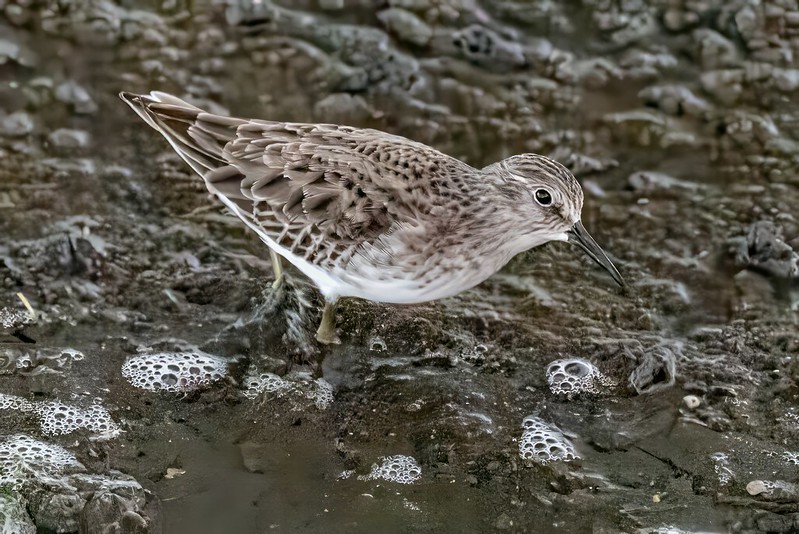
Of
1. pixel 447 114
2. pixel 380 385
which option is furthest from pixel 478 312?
pixel 447 114

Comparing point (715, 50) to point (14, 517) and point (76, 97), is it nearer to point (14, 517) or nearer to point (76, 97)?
point (76, 97)

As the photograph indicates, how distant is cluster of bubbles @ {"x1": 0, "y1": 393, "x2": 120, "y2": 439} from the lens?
4.15 meters

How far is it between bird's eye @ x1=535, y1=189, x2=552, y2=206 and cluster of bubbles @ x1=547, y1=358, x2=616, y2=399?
0.89 meters

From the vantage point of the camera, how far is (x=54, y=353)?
14.8 feet

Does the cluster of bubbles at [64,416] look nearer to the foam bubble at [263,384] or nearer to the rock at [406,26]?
the foam bubble at [263,384]

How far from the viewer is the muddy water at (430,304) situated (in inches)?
159

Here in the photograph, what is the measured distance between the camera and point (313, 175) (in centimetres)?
426

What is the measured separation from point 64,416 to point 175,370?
0.54 metres

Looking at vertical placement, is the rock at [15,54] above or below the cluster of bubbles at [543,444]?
above

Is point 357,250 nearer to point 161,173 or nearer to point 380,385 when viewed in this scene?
point 380,385

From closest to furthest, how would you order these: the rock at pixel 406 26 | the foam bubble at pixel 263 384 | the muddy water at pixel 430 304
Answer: the muddy water at pixel 430 304
the foam bubble at pixel 263 384
the rock at pixel 406 26

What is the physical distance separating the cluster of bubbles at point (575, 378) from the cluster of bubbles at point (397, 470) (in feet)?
2.74

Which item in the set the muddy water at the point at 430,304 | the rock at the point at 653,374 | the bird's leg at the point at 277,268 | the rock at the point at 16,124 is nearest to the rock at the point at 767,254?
the muddy water at the point at 430,304

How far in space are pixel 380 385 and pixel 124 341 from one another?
1262 millimetres
